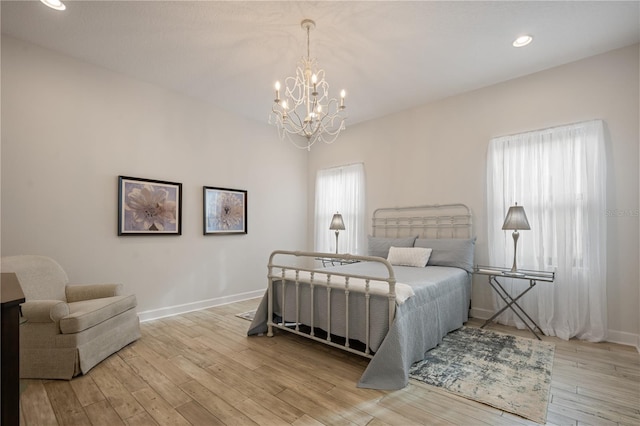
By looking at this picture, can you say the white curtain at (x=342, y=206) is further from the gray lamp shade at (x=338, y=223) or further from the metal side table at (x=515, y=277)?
the metal side table at (x=515, y=277)

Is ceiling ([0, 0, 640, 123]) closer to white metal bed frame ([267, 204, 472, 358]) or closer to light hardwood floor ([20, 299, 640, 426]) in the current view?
white metal bed frame ([267, 204, 472, 358])

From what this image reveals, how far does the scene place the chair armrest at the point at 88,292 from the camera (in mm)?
2938

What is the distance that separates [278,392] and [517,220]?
2.85 metres

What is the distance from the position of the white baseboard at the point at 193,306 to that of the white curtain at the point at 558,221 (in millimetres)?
3534

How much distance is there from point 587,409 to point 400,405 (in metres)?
1.17

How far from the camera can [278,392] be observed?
213 cm

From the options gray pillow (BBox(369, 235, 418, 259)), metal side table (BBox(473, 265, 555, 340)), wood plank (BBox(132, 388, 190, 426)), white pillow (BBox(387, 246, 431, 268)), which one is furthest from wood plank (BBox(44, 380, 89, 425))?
metal side table (BBox(473, 265, 555, 340))

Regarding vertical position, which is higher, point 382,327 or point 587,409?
point 382,327

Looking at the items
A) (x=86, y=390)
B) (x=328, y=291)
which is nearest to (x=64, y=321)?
(x=86, y=390)

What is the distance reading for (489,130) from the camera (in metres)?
3.85

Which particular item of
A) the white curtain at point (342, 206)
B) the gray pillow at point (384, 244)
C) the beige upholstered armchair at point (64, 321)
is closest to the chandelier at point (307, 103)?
the white curtain at point (342, 206)

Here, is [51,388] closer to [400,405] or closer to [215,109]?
[400,405]

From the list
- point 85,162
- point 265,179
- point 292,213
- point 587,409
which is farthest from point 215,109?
point 587,409

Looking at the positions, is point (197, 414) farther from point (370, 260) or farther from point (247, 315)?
point (247, 315)
